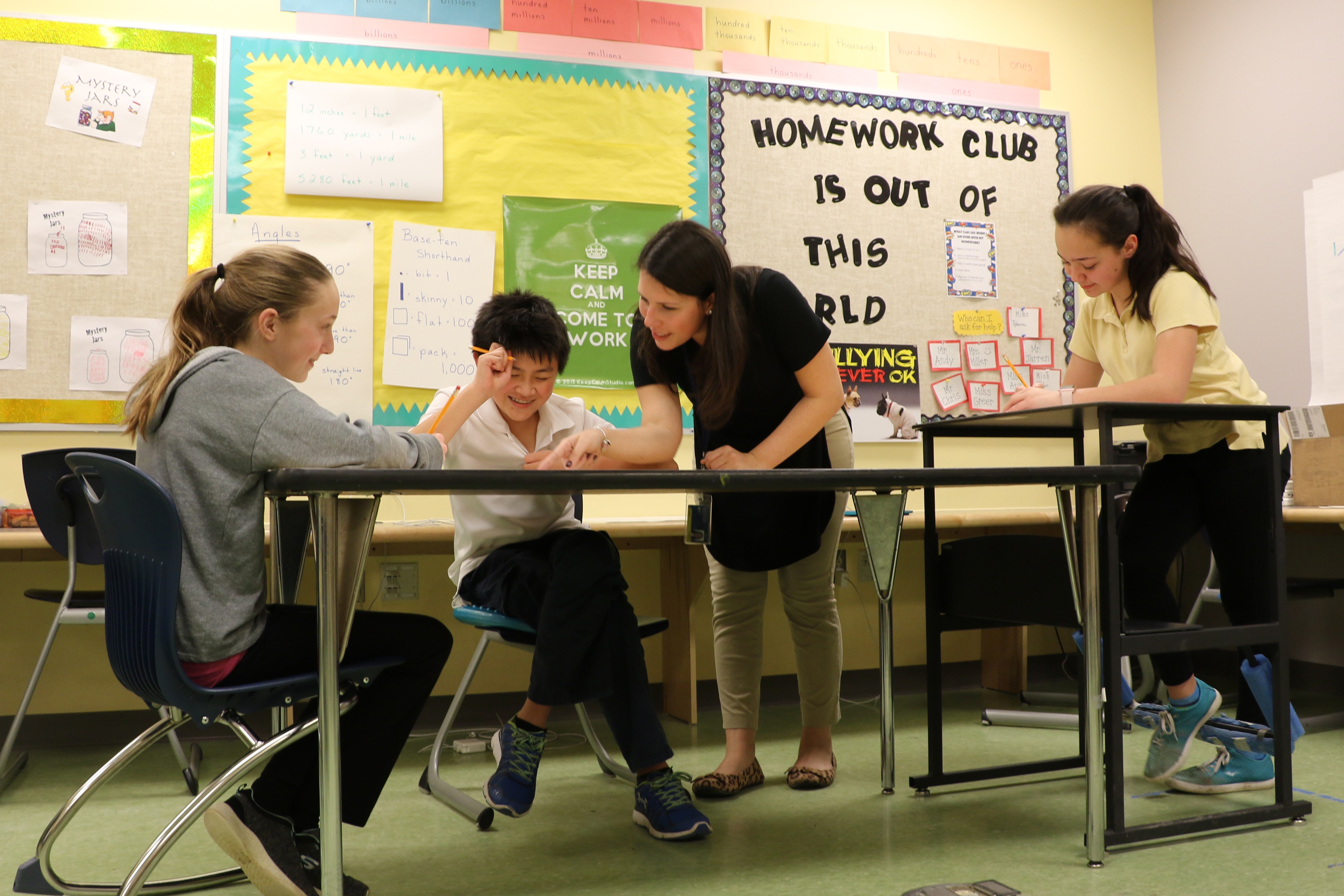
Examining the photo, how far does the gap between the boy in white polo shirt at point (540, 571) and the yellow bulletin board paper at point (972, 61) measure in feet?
7.40

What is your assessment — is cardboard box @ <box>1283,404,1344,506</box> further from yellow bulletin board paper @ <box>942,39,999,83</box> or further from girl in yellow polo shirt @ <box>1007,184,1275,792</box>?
yellow bulletin board paper @ <box>942,39,999,83</box>

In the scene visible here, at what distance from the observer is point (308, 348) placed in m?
1.49

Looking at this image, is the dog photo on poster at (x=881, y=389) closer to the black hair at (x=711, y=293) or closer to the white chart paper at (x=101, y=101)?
the black hair at (x=711, y=293)

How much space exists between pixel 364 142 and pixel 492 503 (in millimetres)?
1530

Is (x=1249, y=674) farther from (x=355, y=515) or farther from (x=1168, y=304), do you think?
(x=355, y=515)

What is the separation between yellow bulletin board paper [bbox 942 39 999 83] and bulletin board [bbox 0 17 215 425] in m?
2.47

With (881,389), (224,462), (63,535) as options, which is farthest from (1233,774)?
(63,535)

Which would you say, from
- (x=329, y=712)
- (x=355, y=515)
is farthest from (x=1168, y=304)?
(x=329, y=712)

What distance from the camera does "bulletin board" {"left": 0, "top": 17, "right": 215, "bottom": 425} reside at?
8.82 feet

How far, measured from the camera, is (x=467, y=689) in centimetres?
211

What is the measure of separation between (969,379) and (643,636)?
2.01 m

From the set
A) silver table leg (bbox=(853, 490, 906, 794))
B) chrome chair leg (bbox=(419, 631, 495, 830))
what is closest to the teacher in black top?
silver table leg (bbox=(853, 490, 906, 794))

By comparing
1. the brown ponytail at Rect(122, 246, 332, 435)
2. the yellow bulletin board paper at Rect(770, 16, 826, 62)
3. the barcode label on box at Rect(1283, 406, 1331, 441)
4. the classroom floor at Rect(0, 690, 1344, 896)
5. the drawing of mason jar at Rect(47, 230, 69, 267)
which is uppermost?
the yellow bulletin board paper at Rect(770, 16, 826, 62)

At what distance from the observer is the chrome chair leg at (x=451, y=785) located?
6.34ft
